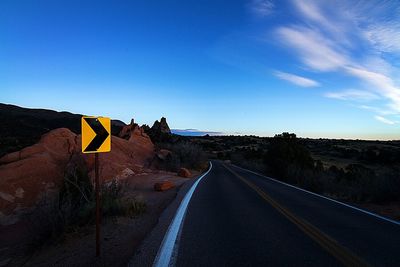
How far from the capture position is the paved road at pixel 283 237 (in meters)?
6.20

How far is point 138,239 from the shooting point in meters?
7.63

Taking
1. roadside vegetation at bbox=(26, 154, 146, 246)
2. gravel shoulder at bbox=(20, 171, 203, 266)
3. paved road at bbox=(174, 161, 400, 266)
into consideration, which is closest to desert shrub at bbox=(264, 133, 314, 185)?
paved road at bbox=(174, 161, 400, 266)

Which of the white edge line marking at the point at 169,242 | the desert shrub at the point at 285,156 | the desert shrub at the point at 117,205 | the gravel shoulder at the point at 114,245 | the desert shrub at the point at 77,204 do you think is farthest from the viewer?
the desert shrub at the point at 285,156

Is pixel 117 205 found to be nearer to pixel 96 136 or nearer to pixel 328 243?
pixel 96 136

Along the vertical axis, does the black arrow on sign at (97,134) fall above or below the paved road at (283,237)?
above

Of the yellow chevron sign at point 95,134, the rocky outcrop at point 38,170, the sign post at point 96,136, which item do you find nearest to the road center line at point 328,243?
the sign post at point 96,136

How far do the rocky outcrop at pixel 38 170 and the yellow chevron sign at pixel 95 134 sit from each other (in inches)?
226

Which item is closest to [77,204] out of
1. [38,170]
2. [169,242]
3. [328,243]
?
[169,242]

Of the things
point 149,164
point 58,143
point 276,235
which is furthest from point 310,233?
point 149,164

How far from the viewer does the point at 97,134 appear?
6.19 metres

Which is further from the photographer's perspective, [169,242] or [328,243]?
[328,243]

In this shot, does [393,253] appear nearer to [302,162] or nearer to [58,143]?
[58,143]

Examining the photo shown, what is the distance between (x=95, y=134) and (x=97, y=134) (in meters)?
0.04

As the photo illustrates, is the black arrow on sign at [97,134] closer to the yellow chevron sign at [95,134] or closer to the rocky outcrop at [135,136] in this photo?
the yellow chevron sign at [95,134]
